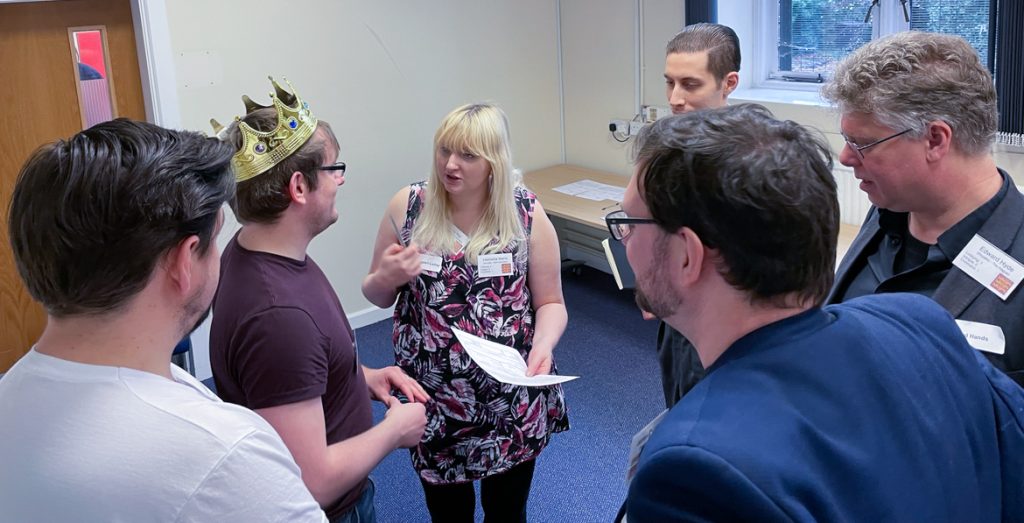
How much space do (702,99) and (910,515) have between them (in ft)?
5.87

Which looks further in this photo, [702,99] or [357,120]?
[357,120]

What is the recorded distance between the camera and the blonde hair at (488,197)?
221 centimetres

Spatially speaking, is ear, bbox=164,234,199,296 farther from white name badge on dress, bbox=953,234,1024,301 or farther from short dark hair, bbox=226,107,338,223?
white name badge on dress, bbox=953,234,1024,301

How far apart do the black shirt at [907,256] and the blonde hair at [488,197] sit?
89 cm

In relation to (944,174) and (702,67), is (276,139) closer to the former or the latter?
(944,174)

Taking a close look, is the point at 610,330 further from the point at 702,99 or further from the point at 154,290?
the point at 154,290

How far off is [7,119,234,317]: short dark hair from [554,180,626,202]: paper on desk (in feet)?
12.0

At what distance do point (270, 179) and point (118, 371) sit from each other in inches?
26.6

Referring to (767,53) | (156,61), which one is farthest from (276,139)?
(767,53)

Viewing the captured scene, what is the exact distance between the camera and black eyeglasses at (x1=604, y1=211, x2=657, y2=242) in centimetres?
105

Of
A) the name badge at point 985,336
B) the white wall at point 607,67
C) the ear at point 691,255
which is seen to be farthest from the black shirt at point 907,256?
the white wall at point 607,67

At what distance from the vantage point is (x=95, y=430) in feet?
3.18

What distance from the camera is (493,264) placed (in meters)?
2.19

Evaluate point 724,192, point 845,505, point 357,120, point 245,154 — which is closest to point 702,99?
point 245,154
